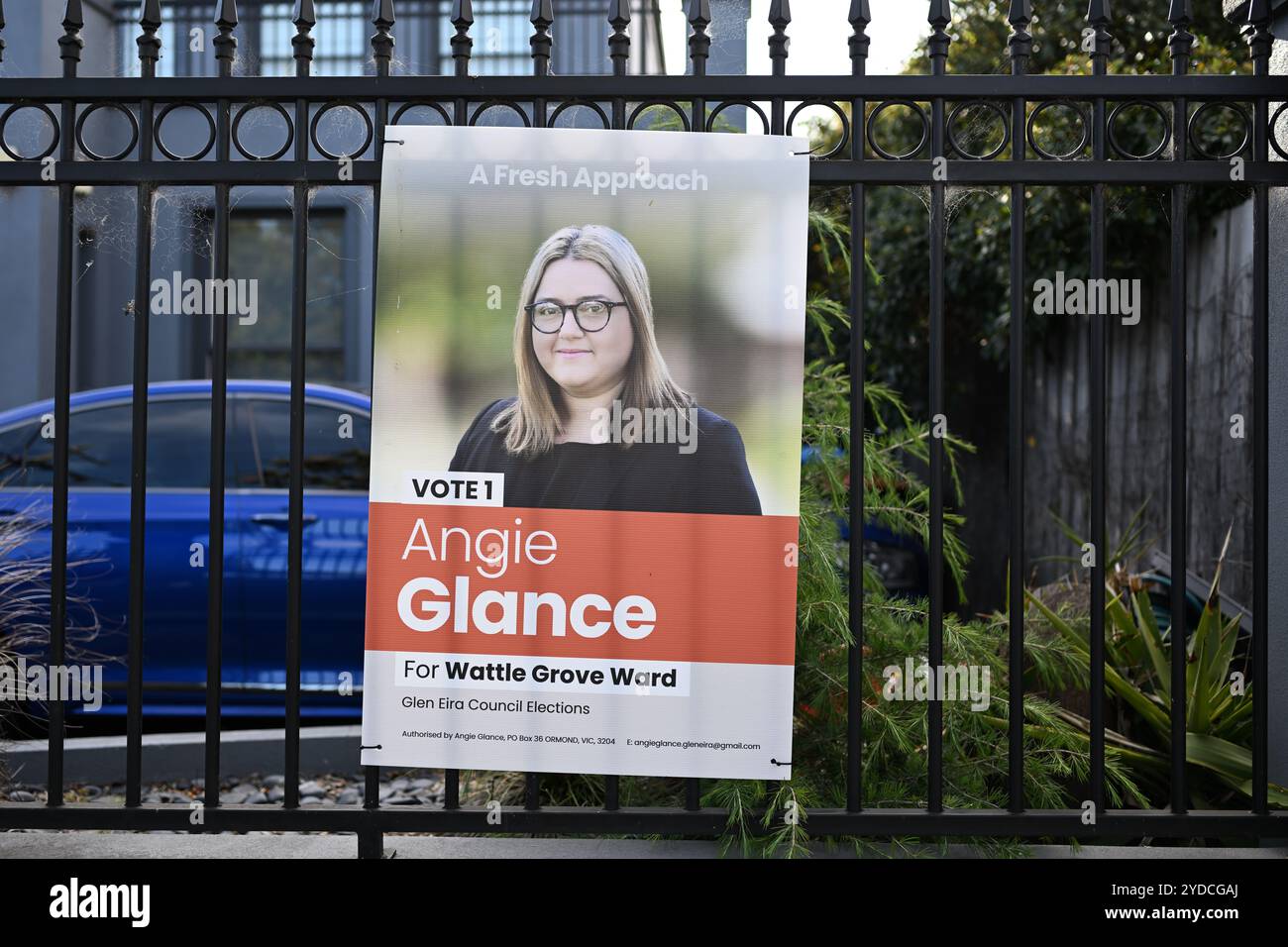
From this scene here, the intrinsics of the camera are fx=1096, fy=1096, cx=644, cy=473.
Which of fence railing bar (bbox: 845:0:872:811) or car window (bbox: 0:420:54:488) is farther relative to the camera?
car window (bbox: 0:420:54:488)

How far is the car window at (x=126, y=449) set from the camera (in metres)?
5.02

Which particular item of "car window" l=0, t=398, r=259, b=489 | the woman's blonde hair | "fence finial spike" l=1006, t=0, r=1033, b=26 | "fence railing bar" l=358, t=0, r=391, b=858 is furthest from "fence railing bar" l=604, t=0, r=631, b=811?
"car window" l=0, t=398, r=259, b=489

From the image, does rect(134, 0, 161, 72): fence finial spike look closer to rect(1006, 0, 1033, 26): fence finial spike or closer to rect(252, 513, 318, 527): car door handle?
rect(252, 513, 318, 527): car door handle

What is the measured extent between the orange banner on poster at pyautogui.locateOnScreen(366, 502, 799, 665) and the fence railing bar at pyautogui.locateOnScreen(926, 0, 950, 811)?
1.33 ft

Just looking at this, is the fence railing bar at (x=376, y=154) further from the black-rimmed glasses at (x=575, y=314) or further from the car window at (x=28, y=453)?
the car window at (x=28, y=453)

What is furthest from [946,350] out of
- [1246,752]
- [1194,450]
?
[1246,752]

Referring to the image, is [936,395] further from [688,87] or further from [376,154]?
[376,154]

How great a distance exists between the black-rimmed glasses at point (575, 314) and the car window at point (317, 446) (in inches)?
85.3

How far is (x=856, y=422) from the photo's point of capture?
3096 mm

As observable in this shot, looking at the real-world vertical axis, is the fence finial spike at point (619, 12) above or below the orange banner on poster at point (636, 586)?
above

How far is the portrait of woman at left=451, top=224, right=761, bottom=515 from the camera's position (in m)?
3.12

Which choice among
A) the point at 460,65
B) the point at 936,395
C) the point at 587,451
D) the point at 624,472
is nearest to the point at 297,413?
the point at 587,451

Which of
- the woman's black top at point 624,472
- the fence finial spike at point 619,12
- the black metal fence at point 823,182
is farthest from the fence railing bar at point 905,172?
the woman's black top at point 624,472
